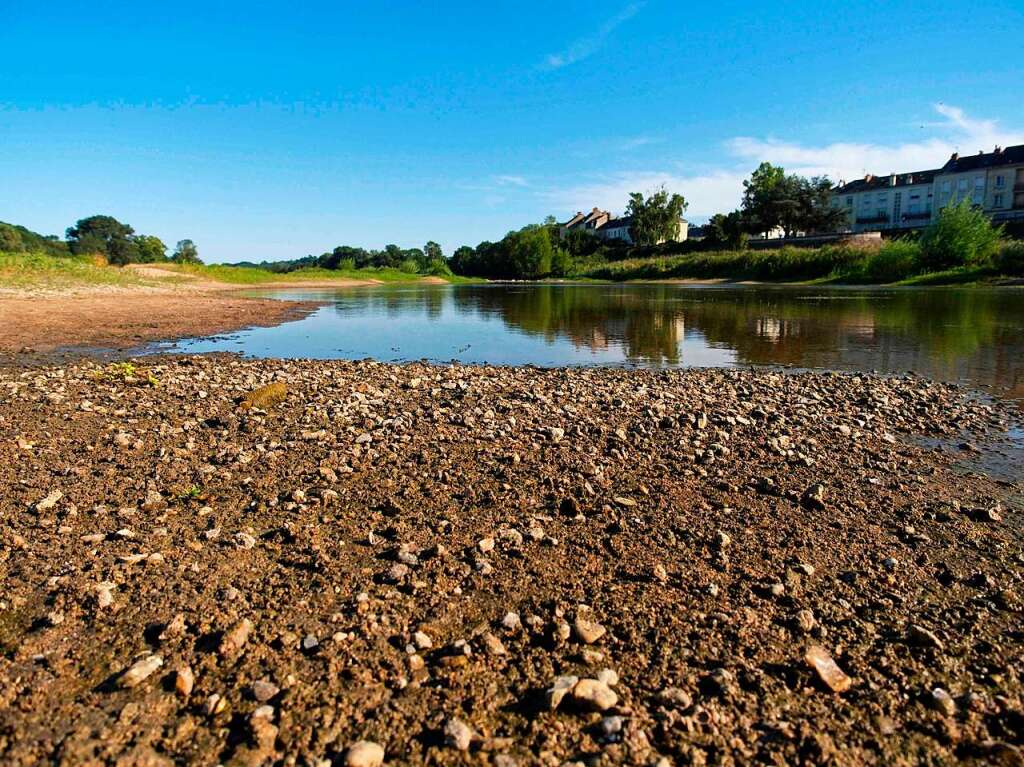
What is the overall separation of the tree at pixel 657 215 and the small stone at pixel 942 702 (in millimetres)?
146699

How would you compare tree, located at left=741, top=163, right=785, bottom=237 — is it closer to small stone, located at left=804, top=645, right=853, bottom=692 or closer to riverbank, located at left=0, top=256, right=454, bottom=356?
riverbank, located at left=0, top=256, right=454, bottom=356

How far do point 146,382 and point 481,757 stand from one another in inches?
439

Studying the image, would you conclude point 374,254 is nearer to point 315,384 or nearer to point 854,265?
point 854,265

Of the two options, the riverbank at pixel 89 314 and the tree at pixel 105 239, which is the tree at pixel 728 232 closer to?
the riverbank at pixel 89 314

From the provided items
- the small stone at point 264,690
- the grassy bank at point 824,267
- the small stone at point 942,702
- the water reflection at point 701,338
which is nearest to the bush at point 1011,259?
the grassy bank at point 824,267

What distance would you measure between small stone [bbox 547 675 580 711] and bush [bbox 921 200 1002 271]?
255 feet

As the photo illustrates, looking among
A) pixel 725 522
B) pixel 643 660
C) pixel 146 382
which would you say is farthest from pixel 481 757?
pixel 146 382

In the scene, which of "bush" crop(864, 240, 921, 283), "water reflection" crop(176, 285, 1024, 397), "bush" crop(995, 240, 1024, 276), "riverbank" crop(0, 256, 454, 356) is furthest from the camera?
"bush" crop(864, 240, 921, 283)

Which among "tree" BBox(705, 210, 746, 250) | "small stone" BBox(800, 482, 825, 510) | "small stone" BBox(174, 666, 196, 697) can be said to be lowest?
"small stone" BBox(800, 482, 825, 510)

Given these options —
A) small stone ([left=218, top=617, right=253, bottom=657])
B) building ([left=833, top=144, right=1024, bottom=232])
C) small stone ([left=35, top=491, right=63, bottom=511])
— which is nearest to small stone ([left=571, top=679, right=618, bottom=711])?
small stone ([left=218, top=617, right=253, bottom=657])

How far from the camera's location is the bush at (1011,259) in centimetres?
5884

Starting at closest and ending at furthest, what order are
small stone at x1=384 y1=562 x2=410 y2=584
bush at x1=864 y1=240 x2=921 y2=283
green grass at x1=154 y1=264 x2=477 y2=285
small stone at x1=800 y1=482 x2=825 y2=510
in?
1. small stone at x1=384 y1=562 x2=410 y2=584
2. small stone at x1=800 y1=482 x2=825 y2=510
3. bush at x1=864 y1=240 x2=921 y2=283
4. green grass at x1=154 y1=264 x2=477 y2=285

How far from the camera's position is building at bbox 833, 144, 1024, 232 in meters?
98.6

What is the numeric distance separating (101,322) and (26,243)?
400ft
